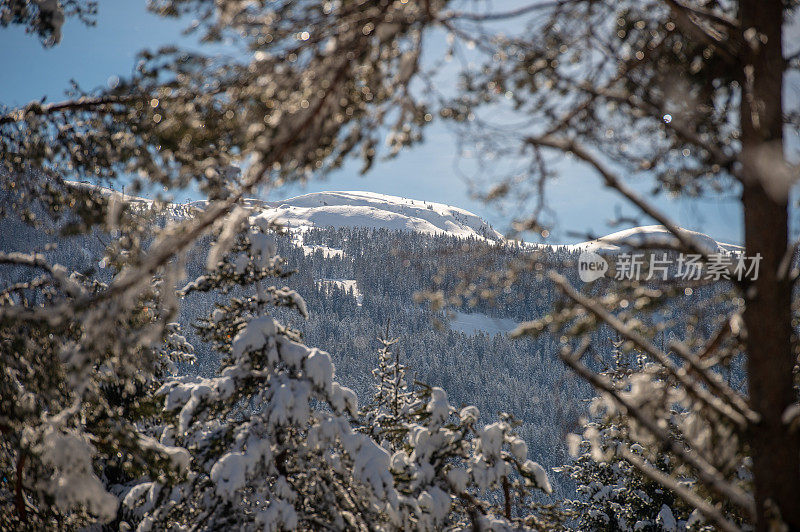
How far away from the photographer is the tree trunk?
271 centimetres

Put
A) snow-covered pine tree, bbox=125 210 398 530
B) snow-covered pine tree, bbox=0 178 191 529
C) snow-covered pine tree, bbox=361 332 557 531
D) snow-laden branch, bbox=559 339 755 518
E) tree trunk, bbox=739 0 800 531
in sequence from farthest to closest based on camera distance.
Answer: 1. snow-covered pine tree, bbox=361 332 557 531
2. snow-covered pine tree, bbox=125 210 398 530
3. snow-covered pine tree, bbox=0 178 191 529
4. tree trunk, bbox=739 0 800 531
5. snow-laden branch, bbox=559 339 755 518

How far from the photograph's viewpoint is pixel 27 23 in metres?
5.13

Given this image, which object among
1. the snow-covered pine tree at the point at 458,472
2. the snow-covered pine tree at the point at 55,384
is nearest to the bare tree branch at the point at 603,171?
the snow-covered pine tree at the point at 55,384

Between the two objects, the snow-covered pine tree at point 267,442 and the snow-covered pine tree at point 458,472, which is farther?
the snow-covered pine tree at point 458,472

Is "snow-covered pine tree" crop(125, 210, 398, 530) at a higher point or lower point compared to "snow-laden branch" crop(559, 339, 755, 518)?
lower

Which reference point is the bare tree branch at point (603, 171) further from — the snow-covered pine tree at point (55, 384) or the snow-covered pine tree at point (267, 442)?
the snow-covered pine tree at point (267, 442)

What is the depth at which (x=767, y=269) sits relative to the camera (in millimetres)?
2979

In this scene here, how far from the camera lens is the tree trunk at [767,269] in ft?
8.91

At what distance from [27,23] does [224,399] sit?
504cm

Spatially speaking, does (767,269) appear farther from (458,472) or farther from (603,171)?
(458,472)

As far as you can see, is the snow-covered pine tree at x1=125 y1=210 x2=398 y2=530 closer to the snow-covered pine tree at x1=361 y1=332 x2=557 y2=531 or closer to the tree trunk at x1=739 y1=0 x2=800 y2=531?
the snow-covered pine tree at x1=361 y1=332 x2=557 y2=531

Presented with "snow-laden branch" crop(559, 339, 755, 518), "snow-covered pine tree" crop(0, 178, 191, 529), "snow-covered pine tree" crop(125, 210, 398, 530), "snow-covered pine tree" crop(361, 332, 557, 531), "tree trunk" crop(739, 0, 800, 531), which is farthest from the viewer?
"snow-covered pine tree" crop(361, 332, 557, 531)

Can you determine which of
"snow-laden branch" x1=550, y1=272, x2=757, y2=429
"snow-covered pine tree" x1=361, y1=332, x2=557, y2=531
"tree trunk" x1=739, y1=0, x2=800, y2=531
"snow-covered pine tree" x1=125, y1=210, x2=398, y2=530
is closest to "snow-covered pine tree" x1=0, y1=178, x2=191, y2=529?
"snow-covered pine tree" x1=125, y1=210, x2=398, y2=530

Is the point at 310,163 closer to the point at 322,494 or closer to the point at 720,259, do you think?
the point at 720,259
